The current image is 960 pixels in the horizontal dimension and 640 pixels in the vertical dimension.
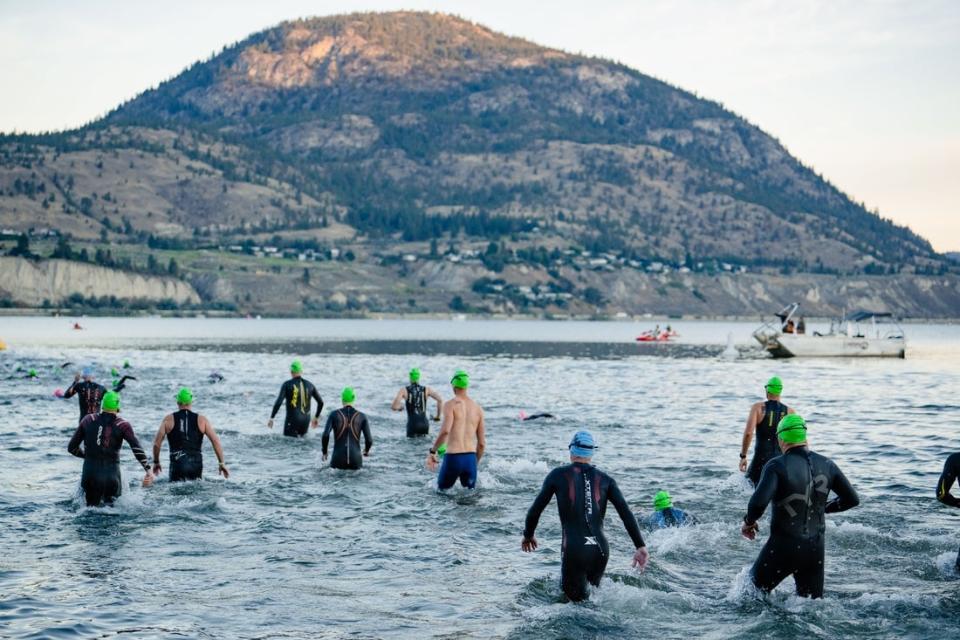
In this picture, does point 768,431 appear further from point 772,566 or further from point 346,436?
point 346,436

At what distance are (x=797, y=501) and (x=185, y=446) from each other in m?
12.3

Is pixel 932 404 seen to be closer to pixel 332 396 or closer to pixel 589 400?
pixel 589 400

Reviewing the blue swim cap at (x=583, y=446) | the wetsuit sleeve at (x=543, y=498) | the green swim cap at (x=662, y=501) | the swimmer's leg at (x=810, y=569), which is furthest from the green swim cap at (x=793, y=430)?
the green swim cap at (x=662, y=501)

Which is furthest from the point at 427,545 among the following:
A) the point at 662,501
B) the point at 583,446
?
the point at 583,446

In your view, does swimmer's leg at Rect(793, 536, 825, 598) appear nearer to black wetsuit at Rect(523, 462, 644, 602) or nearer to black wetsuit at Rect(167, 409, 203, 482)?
black wetsuit at Rect(523, 462, 644, 602)

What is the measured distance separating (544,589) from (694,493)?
8.48m

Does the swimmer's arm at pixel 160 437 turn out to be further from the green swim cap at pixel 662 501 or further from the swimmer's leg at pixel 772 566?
the swimmer's leg at pixel 772 566

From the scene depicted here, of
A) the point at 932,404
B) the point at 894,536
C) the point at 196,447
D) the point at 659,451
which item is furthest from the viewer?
the point at 932,404

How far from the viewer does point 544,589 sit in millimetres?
13633

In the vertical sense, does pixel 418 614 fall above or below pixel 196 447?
below

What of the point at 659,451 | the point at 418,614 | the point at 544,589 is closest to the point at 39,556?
the point at 418,614

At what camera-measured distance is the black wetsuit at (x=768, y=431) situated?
61.5 feet

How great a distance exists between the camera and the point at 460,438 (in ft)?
62.2

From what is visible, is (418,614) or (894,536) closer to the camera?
(418,614)
